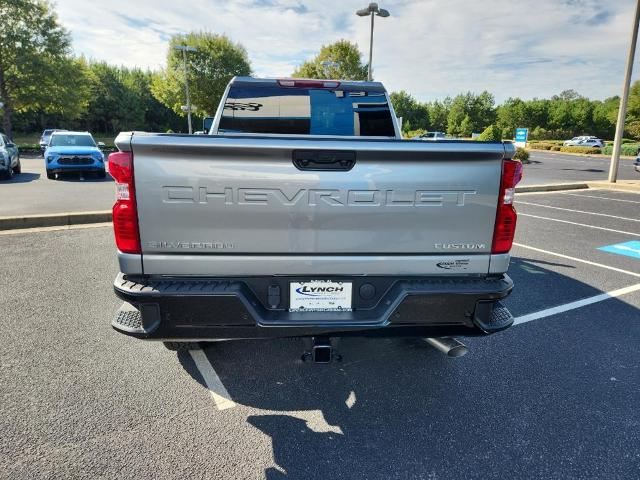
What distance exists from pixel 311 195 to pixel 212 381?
1713mm

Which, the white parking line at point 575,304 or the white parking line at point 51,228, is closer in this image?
the white parking line at point 575,304

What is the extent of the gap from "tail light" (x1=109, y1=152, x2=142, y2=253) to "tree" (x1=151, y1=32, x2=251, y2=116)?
50063mm

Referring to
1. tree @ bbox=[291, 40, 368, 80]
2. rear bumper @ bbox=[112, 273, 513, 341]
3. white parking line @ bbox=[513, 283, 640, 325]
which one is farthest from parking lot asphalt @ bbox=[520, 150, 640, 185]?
tree @ bbox=[291, 40, 368, 80]

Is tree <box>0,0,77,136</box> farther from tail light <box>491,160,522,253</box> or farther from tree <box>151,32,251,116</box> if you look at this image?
tail light <box>491,160,522,253</box>

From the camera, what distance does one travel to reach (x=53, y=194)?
36.8 ft

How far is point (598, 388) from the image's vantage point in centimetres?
314

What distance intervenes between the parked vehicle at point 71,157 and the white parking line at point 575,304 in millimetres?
14162

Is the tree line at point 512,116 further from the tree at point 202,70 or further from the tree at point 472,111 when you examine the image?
the tree at point 202,70

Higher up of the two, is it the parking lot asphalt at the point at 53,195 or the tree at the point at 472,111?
the tree at the point at 472,111

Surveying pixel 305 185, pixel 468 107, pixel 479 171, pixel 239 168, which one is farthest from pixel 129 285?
pixel 468 107

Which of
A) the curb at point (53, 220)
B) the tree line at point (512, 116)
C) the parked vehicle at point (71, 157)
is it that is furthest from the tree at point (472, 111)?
the curb at point (53, 220)

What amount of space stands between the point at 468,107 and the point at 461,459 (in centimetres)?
9633

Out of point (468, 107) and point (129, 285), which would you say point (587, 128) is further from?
point (129, 285)

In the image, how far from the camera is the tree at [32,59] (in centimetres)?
3356
